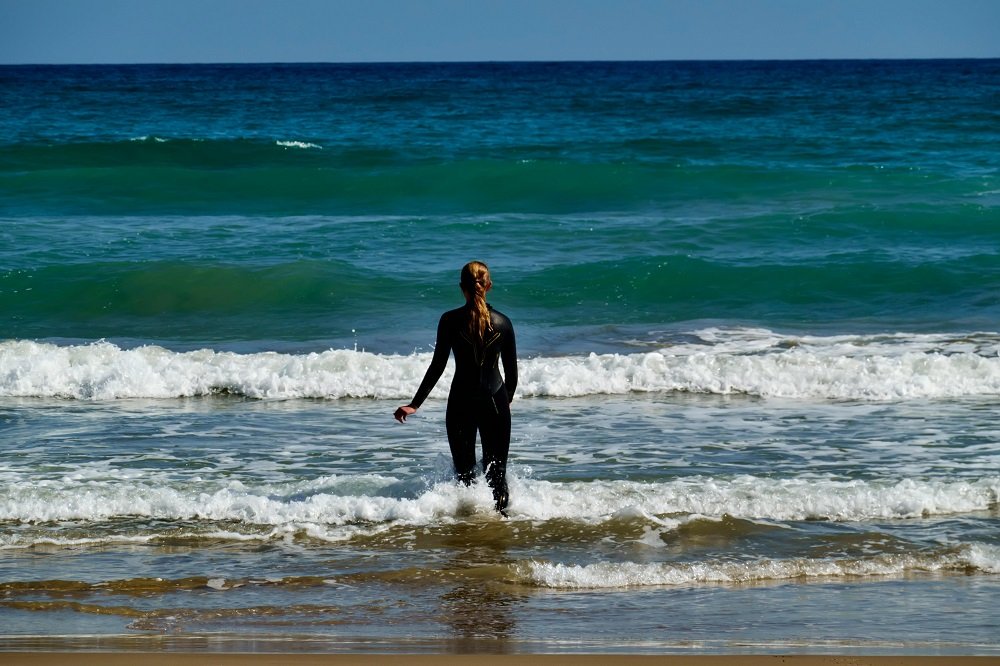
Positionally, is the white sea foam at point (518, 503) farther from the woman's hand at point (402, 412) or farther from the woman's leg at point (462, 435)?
the woman's hand at point (402, 412)

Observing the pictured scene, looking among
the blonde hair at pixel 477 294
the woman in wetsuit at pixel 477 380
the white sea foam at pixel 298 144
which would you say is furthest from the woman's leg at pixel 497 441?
the white sea foam at pixel 298 144

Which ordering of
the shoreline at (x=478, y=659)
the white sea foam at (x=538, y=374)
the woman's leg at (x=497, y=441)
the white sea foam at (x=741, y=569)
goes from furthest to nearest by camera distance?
the white sea foam at (x=538, y=374) < the woman's leg at (x=497, y=441) < the white sea foam at (x=741, y=569) < the shoreline at (x=478, y=659)

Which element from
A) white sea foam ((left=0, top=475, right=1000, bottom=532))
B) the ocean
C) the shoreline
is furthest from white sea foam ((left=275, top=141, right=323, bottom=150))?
the shoreline

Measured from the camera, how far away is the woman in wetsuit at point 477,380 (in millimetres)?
6688

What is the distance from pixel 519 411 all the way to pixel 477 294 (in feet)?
11.8

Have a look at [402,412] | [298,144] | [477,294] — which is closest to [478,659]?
[402,412]

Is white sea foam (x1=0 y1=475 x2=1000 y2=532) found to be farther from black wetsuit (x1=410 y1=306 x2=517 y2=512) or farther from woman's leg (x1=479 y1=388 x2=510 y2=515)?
black wetsuit (x1=410 y1=306 x2=517 y2=512)

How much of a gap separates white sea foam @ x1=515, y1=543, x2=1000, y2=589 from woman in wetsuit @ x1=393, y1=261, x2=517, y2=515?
103 cm

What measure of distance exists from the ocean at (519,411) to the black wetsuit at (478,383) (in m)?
0.33

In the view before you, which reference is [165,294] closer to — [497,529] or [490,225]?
[490,225]

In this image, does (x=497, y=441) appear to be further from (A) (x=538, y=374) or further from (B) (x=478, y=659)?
(A) (x=538, y=374)

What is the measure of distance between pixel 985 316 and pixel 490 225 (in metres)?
8.63

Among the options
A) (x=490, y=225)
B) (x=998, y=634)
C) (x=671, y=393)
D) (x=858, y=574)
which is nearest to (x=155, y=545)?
(x=858, y=574)

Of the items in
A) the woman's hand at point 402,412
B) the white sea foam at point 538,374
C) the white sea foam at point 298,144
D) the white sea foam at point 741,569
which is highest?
the white sea foam at point 298,144
